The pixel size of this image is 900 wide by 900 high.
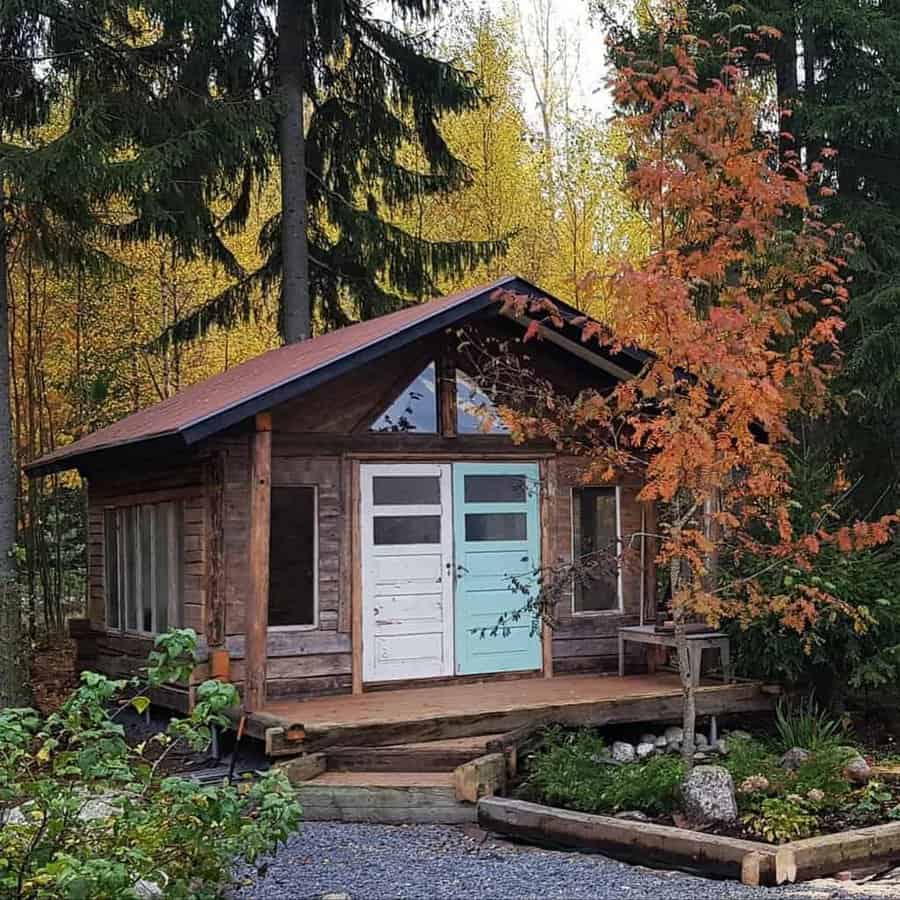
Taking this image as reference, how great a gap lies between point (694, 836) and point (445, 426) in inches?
188

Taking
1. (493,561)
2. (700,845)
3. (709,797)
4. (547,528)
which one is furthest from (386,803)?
Result: (547,528)

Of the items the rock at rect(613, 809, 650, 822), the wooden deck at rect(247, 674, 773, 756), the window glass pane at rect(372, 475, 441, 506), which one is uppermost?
the window glass pane at rect(372, 475, 441, 506)

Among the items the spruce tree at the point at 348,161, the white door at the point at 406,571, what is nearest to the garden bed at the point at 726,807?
the white door at the point at 406,571

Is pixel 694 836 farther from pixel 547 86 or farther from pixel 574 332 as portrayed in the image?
pixel 547 86

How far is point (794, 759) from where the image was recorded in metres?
7.90

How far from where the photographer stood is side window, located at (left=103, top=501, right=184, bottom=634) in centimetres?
1049

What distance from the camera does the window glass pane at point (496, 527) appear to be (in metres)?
10.3

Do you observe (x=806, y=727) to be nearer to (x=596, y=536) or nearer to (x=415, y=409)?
(x=596, y=536)

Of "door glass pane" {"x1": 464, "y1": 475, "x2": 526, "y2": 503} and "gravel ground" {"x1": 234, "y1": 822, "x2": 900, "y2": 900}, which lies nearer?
"gravel ground" {"x1": 234, "y1": 822, "x2": 900, "y2": 900}

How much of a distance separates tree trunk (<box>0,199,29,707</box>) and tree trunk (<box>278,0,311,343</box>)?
4.55m

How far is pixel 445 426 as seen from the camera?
1026 cm

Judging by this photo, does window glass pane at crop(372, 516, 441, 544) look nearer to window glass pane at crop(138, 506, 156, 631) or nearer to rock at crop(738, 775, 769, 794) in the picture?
window glass pane at crop(138, 506, 156, 631)

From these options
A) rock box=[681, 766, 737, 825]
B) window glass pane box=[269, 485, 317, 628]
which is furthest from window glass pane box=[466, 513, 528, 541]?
rock box=[681, 766, 737, 825]

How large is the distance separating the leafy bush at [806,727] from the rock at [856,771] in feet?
0.62
